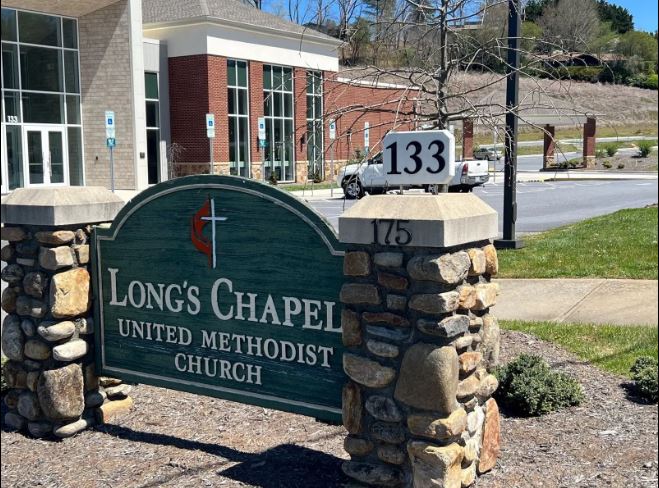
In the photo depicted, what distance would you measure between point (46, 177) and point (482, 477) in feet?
90.7

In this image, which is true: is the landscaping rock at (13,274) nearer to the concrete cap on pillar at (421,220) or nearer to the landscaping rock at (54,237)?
the landscaping rock at (54,237)

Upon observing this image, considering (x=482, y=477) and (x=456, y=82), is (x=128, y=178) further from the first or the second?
(x=482, y=477)

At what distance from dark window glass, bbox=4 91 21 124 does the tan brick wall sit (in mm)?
2989

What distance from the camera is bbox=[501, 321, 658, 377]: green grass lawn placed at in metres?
5.98

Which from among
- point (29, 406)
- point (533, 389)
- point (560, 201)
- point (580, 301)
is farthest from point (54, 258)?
point (560, 201)

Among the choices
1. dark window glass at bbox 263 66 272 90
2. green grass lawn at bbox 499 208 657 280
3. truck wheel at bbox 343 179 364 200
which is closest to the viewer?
truck wheel at bbox 343 179 364 200

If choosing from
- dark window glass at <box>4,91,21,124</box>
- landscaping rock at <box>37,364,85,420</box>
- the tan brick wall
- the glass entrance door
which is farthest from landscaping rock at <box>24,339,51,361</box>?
the tan brick wall

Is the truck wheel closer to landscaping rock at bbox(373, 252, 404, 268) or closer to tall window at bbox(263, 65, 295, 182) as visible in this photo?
landscaping rock at bbox(373, 252, 404, 268)

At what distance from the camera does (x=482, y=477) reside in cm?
411

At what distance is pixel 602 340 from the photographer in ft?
21.4

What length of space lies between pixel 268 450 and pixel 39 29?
2711 cm

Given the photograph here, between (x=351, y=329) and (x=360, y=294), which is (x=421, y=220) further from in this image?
(x=351, y=329)

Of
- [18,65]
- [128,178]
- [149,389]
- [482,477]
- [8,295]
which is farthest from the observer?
[128,178]

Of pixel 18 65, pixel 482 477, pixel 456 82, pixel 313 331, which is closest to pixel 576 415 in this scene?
pixel 482 477
